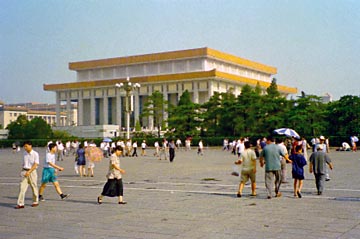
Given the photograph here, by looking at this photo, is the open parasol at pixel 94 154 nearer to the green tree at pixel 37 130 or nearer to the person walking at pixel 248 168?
the person walking at pixel 248 168

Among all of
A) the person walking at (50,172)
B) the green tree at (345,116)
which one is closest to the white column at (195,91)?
the green tree at (345,116)

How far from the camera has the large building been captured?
89.3 metres

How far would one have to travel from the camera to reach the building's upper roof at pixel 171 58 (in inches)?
3544

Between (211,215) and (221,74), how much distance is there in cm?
7765

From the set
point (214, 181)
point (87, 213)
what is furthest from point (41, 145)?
point (87, 213)

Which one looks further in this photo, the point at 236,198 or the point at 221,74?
the point at 221,74

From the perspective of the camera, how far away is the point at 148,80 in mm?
91438

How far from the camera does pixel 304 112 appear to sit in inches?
2044

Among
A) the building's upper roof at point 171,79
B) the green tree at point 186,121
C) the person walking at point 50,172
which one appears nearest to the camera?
the person walking at point 50,172

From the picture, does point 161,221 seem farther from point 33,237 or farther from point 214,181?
point 214,181

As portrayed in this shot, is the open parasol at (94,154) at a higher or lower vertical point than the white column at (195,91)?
lower

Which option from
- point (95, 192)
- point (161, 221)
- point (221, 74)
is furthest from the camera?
point (221, 74)

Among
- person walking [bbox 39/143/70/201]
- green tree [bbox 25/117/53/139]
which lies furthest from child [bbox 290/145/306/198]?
green tree [bbox 25/117/53/139]

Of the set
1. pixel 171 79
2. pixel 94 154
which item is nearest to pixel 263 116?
pixel 171 79
